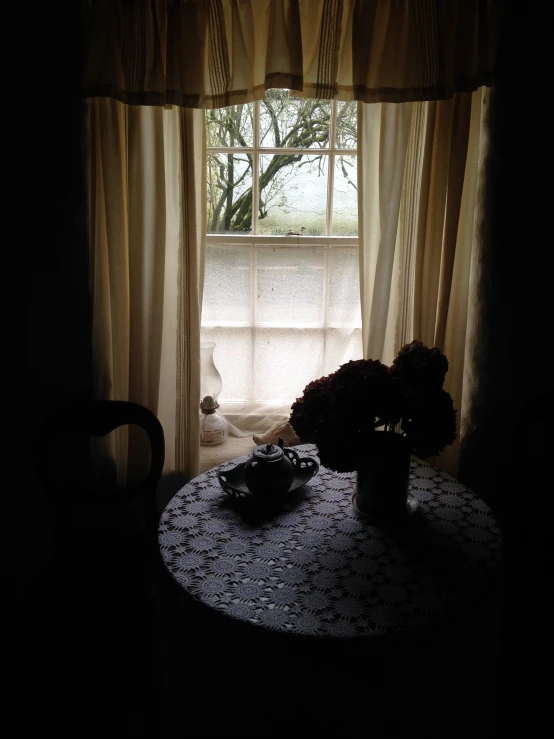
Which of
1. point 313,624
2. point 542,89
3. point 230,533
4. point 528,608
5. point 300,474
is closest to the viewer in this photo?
point 313,624

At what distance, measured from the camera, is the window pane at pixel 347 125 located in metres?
2.23

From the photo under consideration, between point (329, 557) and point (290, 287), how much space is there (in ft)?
4.24

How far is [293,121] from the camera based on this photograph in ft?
7.37

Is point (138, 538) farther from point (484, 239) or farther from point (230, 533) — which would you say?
point (484, 239)

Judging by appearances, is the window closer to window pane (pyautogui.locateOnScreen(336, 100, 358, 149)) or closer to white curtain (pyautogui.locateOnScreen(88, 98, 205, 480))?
window pane (pyautogui.locateOnScreen(336, 100, 358, 149))

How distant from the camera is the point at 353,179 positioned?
90.9 inches

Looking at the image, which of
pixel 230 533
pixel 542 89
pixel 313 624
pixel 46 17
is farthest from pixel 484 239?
pixel 46 17

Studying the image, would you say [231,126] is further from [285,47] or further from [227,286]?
[227,286]

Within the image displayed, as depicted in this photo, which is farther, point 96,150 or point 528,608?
point 96,150

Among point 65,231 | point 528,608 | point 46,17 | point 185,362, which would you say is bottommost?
point 528,608

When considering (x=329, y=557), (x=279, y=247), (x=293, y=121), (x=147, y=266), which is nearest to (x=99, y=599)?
(x=329, y=557)

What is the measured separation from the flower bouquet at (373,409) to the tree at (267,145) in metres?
1.16

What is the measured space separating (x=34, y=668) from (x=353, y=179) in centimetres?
213

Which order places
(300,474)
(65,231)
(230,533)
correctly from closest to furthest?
(230,533)
(300,474)
(65,231)
